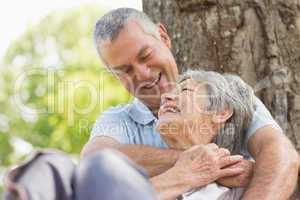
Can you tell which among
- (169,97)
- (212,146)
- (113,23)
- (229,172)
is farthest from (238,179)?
(113,23)

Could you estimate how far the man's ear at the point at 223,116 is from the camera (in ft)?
8.91

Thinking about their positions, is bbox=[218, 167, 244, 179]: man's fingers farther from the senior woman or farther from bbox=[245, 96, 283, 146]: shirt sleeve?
bbox=[245, 96, 283, 146]: shirt sleeve

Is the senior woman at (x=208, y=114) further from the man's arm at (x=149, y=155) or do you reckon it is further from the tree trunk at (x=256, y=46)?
the tree trunk at (x=256, y=46)

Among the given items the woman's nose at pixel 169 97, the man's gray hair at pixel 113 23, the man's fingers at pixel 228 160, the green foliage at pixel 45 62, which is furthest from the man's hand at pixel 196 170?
the green foliage at pixel 45 62

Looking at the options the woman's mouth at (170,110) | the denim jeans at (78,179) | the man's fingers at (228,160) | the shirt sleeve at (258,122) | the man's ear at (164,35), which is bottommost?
the man's fingers at (228,160)

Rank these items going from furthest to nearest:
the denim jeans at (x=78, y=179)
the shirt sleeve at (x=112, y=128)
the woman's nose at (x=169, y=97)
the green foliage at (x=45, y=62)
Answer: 1. the green foliage at (x=45, y=62)
2. the shirt sleeve at (x=112, y=128)
3. the woman's nose at (x=169, y=97)
4. the denim jeans at (x=78, y=179)

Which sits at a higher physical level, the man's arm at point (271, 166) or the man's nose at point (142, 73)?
the man's nose at point (142, 73)

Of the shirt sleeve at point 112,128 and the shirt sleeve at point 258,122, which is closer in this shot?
the shirt sleeve at point 258,122

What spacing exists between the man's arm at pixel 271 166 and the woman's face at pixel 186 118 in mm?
185

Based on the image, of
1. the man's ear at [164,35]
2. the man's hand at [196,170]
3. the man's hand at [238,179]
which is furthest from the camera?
the man's ear at [164,35]

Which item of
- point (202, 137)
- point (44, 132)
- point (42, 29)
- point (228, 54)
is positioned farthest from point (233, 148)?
point (42, 29)

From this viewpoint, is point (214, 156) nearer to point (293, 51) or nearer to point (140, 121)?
point (140, 121)

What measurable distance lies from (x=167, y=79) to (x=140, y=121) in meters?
0.23

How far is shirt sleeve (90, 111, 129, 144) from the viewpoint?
2.93 m
